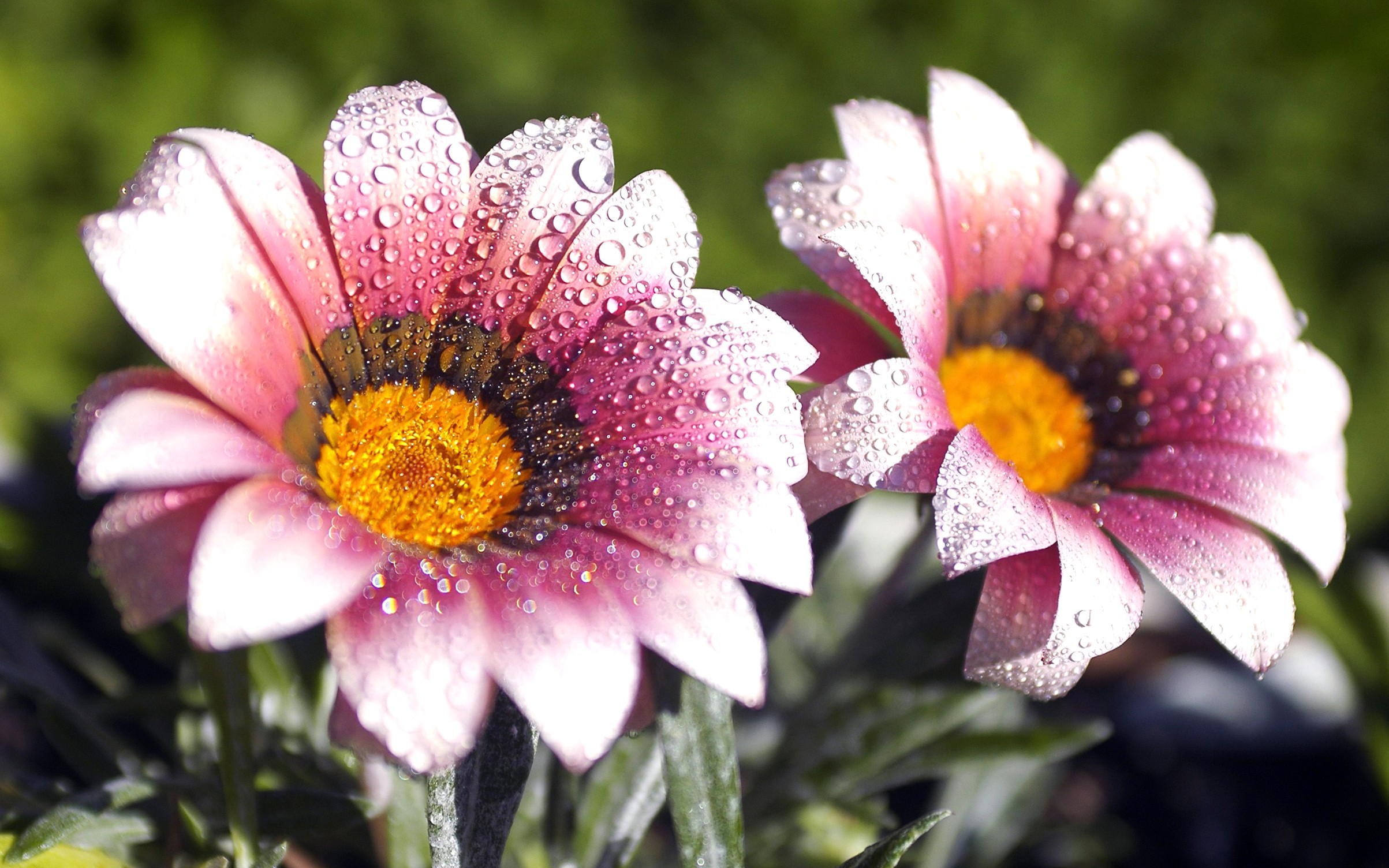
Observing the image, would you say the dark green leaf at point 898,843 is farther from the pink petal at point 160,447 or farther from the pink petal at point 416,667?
the pink petal at point 160,447

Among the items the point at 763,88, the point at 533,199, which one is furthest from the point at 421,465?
the point at 763,88

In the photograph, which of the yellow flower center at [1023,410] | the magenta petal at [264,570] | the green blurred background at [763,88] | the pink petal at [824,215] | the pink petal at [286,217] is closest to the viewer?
the magenta petal at [264,570]

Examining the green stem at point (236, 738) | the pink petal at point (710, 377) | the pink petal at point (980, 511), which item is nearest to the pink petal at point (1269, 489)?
the pink petal at point (980, 511)

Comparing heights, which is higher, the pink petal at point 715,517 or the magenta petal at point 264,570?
the magenta petal at point 264,570

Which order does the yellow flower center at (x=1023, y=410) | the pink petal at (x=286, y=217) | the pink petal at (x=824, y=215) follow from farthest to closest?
the yellow flower center at (x=1023, y=410) → the pink petal at (x=824, y=215) → the pink petal at (x=286, y=217)

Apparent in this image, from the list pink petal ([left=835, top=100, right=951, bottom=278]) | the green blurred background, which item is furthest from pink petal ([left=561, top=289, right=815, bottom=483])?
the green blurred background

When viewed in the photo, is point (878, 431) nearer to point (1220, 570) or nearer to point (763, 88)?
point (1220, 570)

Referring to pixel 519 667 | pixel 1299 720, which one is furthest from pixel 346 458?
pixel 1299 720

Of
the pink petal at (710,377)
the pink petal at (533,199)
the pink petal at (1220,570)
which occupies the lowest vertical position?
the pink petal at (1220,570)
